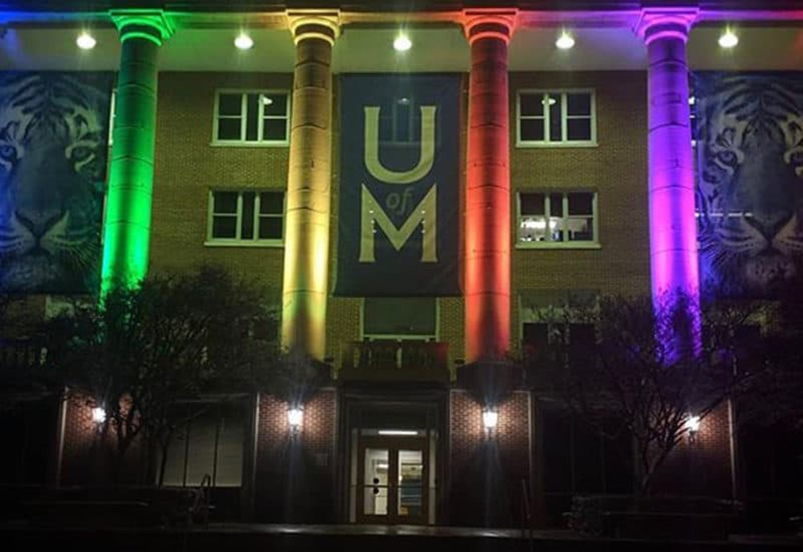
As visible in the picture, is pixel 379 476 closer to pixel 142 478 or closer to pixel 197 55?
pixel 142 478

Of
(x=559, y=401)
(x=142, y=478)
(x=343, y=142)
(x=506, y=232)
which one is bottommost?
(x=142, y=478)

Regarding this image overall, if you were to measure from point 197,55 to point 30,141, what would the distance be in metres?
7.02

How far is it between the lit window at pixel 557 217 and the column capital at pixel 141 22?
1445 centimetres

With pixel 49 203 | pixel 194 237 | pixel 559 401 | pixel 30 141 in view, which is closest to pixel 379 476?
pixel 559 401

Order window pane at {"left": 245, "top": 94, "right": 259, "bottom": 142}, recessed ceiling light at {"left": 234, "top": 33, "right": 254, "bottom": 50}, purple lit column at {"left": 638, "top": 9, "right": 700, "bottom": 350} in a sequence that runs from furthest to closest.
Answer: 1. window pane at {"left": 245, "top": 94, "right": 259, "bottom": 142}
2. recessed ceiling light at {"left": 234, "top": 33, "right": 254, "bottom": 50}
3. purple lit column at {"left": 638, "top": 9, "right": 700, "bottom": 350}

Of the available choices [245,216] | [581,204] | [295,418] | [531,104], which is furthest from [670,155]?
[245,216]

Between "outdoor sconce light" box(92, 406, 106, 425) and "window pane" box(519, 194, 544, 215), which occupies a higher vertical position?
"window pane" box(519, 194, 544, 215)

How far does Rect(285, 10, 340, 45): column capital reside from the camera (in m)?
37.3

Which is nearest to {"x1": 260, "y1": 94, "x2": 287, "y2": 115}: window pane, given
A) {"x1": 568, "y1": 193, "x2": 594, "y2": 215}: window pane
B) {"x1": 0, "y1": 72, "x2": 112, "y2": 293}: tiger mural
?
{"x1": 0, "y1": 72, "x2": 112, "y2": 293}: tiger mural

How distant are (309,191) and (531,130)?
9818 millimetres

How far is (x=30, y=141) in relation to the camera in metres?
37.4

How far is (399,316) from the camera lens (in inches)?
1539

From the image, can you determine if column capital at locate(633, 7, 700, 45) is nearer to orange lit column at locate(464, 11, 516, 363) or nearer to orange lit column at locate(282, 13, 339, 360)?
orange lit column at locate(464, 11, 516, 363)

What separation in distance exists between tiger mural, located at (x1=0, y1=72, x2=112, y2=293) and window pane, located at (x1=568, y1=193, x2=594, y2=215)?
17.1 m
